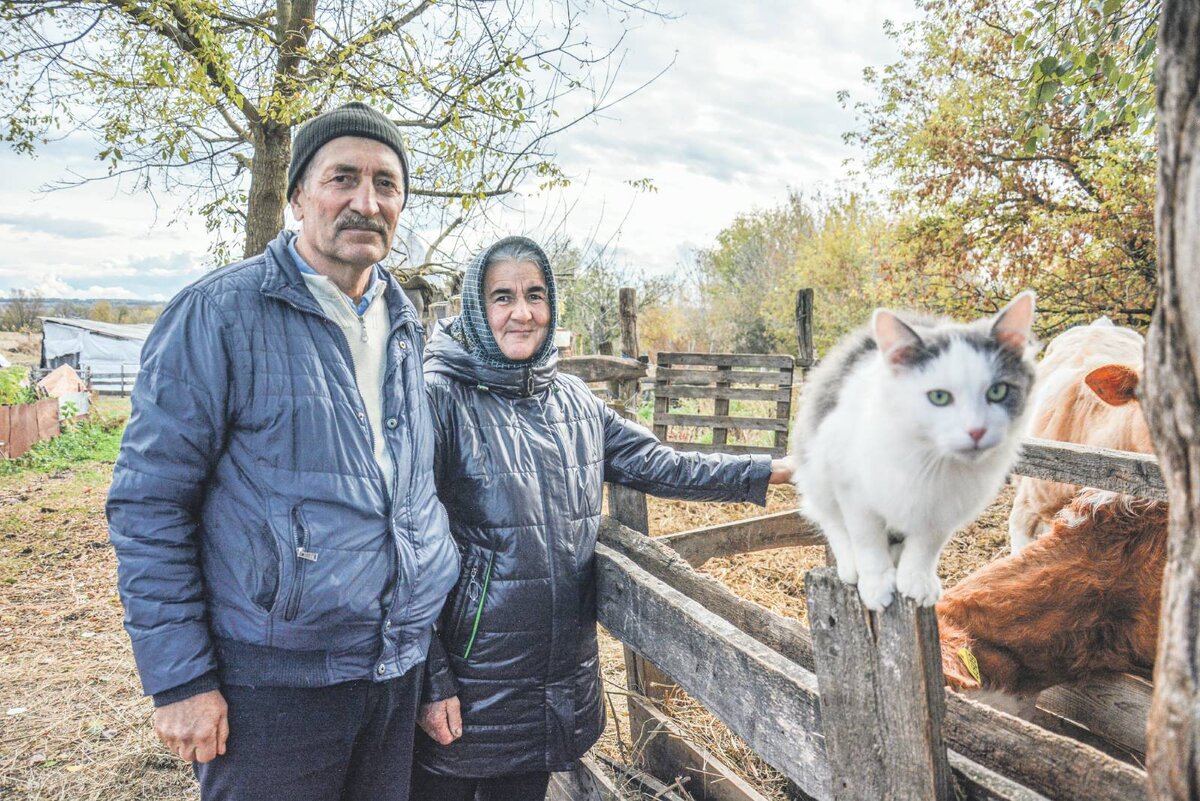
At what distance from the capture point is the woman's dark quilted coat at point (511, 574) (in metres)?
2.43

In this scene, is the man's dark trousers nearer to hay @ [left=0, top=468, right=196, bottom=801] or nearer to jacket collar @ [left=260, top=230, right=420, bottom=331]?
jacket collar @ [left=260, top=230, right=420, bottom=331]

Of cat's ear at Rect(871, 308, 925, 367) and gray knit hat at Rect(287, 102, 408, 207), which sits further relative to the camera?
gray knit hat at Rect(287, 102, 408, 207)

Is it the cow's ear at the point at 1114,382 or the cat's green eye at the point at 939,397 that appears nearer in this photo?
the cat's green eye at the point at 939,397

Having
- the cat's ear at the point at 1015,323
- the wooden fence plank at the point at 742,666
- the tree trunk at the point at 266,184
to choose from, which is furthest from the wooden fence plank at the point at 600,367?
the cat's ear at the point at 1015,323

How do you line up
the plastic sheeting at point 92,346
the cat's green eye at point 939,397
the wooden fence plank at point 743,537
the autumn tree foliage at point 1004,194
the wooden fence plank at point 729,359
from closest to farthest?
the cat's green eye at point 939,397 → the wooden fence plank at point 743,537 → the autumn tree foliage at point 1004,194 → the wooden fence plank at point 729,359 → the plastic sheeting at point 92,346

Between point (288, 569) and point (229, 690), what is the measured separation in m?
0.42

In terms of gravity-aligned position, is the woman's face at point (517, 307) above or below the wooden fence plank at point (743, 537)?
above

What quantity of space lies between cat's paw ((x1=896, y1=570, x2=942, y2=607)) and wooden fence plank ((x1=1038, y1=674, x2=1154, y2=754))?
2.01 metres

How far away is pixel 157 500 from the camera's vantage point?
73.5 inches

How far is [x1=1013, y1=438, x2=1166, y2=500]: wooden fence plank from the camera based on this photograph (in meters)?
2.53

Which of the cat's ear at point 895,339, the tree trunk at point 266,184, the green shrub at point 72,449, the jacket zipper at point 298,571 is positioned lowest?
the green shrub at point 72,449

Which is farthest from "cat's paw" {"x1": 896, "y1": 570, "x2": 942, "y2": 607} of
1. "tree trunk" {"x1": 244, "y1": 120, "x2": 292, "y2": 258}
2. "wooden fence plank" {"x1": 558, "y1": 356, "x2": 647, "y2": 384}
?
"tree trunk" {"x1": 244, "y1": 120, "x2": 292, "y2": 258}

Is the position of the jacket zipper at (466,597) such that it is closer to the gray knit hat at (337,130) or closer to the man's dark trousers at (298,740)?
the man's dark trousers at (298,740)

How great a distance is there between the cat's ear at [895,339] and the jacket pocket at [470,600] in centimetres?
146
